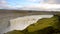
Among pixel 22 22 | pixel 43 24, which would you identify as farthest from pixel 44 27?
pixel 22 22

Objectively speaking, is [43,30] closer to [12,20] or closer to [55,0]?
[12,20]

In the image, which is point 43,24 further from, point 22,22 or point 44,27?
point 22,22

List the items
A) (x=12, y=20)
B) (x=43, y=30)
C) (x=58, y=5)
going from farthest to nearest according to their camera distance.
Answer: (x=58, y=5) < (x=12, y=20) < (x=43, y=30)

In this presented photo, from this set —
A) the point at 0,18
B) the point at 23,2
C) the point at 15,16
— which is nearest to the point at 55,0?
the point at 23,2

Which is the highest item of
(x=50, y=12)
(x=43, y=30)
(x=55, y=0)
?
(x=55, y=0)

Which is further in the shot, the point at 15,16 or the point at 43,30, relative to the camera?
the point at 15,16
